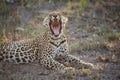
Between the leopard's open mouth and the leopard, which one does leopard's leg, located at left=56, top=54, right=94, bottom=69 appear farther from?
the leopard's open mouth

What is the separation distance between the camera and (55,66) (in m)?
9.32

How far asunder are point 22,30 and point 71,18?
2440mm

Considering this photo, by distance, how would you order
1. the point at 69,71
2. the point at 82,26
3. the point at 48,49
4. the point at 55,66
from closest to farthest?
the point at 69,71 → the point at 55,66 → the point at 48,49 → the point at 82,26

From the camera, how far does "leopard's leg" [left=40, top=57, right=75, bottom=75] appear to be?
29.9 ft

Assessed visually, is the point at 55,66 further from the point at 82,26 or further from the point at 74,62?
the point at 82,26

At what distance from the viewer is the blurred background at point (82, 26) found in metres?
10.4

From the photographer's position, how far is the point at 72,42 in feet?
39.2

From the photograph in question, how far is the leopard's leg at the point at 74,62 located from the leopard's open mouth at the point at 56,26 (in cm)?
56

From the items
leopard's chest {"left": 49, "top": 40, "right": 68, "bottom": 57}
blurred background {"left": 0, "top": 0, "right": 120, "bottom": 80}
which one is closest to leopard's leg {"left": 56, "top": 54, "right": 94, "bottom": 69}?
leopard's chest {"left": 49, "top": 40, "right": 68, "bottom": 57}

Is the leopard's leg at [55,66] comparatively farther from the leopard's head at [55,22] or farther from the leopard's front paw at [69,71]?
the leopard's head at [55,22]

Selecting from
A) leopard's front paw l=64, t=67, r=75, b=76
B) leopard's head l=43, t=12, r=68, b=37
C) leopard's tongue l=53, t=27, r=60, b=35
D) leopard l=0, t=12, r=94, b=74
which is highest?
leopard's head l=43, t=12, r=68, b=37

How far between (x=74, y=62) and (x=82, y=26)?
12.6 ft

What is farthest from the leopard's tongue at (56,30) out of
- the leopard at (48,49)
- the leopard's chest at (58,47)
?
the leopard's chest at (58,47)

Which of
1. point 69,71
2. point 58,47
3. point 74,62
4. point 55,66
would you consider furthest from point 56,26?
point 69,71
